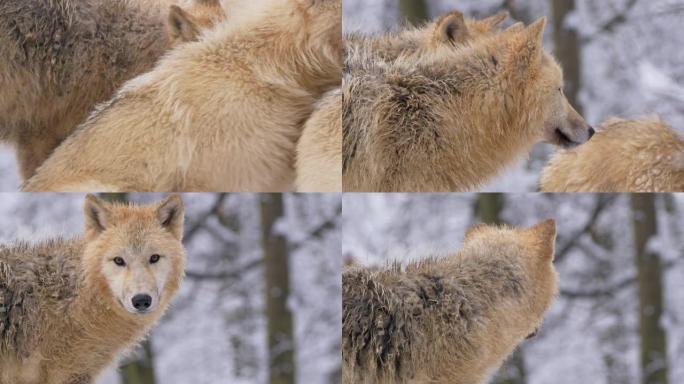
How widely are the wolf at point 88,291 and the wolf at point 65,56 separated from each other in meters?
0.35

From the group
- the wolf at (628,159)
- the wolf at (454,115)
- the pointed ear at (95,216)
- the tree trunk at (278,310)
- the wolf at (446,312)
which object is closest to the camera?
the wolf at (446,312)

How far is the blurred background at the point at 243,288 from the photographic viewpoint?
12.9ft

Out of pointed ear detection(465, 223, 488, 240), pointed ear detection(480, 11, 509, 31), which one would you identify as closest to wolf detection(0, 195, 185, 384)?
pointed ear detection(465, 223, 488, 240)

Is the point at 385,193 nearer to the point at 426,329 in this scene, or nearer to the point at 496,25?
the point at 426,329

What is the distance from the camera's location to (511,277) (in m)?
3.68

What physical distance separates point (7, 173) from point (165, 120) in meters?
0.72

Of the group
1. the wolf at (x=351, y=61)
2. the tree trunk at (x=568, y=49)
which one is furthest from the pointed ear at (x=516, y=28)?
the tree trunk at (x=568, y=49)

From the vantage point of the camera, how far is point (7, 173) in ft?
12.9

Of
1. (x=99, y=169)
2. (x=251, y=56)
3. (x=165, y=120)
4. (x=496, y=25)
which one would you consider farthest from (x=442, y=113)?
(x=99, y=169)

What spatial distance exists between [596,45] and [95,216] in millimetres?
2143

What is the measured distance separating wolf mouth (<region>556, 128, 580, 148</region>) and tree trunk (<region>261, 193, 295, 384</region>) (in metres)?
1.27

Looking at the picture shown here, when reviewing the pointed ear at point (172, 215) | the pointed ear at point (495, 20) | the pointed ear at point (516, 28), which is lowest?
the pointed ear at point (172, 215)

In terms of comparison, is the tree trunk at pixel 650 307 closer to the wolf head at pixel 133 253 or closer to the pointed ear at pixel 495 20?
the pointed ear at pixel 495 20

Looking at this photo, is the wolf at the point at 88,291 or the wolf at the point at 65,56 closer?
the wolf at the point at 88,291
